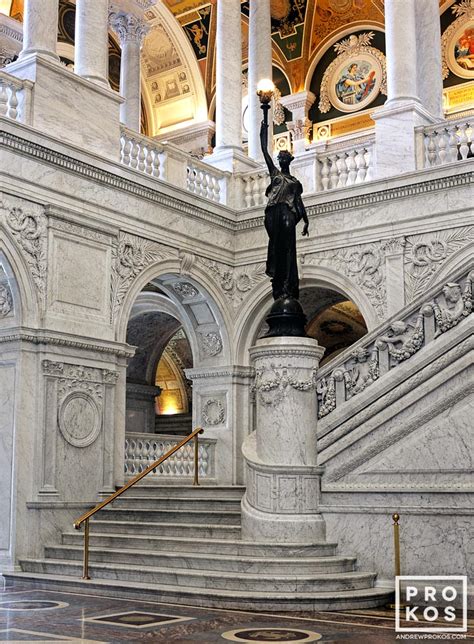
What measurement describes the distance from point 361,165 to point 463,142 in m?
1.71

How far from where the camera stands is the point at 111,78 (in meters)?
24.2

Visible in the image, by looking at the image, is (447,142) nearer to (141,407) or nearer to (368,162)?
(368,162)

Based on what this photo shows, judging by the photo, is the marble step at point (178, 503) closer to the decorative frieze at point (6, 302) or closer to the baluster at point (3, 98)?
the decorative frieze at point (6, 302)

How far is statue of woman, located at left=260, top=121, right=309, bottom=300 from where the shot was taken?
10078 mm

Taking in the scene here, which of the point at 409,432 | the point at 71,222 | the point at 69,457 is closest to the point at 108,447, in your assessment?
the point at 69,457

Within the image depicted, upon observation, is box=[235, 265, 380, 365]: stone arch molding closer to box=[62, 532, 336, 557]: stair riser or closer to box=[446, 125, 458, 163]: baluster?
box=[446, 125, 458, 163]: baluster

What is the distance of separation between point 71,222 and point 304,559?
19.9 ft

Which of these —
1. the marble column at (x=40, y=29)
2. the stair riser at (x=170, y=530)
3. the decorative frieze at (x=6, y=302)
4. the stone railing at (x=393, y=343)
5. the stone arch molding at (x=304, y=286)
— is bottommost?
the stair riser at (x=170, y=530)

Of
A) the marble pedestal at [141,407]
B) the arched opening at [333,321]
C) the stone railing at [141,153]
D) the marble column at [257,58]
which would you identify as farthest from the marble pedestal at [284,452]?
the marble pedestal at [141,407]

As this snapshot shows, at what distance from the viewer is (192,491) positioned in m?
12.6

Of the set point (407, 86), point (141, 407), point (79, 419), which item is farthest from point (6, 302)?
point (141, 407)

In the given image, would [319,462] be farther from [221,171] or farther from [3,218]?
[221,171]

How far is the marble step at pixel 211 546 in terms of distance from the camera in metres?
9.27

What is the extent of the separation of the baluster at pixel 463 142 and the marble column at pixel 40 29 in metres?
5.91
